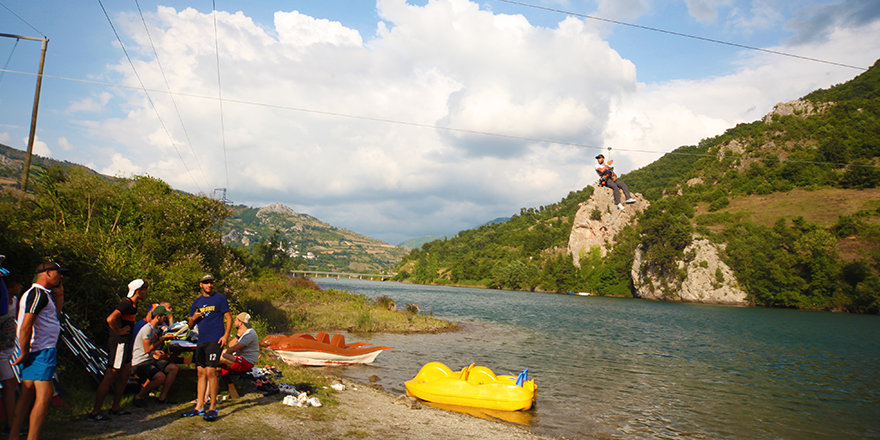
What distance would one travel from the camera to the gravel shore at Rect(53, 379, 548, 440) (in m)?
6.88

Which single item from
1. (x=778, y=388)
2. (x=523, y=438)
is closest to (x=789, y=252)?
(x=778, y=388)

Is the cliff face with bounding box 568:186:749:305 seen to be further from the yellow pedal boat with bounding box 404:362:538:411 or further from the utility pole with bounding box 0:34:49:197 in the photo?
the utility pole with bounding box 0:34:49:197

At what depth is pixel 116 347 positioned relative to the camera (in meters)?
7.21

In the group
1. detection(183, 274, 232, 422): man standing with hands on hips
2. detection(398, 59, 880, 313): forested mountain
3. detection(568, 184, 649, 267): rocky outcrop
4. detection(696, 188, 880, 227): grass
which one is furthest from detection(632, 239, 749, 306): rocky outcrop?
detection(183, 274, 232, 422): man standing with hands on hips

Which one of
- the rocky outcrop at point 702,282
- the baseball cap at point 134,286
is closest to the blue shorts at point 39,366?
the baseball cap at point 134,286

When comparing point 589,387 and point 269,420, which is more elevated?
point 269,420

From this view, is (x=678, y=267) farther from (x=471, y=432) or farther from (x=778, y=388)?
(x=471, y=432)

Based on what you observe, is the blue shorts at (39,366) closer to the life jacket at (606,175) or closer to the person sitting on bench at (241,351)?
the person sitting on bench at (241,351)

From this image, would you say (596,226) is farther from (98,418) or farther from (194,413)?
(98,418)

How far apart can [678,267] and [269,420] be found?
104 m

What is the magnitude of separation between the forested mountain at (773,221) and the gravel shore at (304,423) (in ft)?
136

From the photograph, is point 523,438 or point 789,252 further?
point 789,252

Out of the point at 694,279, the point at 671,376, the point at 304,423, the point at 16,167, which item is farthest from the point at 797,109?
the point at 16,167

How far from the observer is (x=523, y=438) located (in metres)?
10.2
